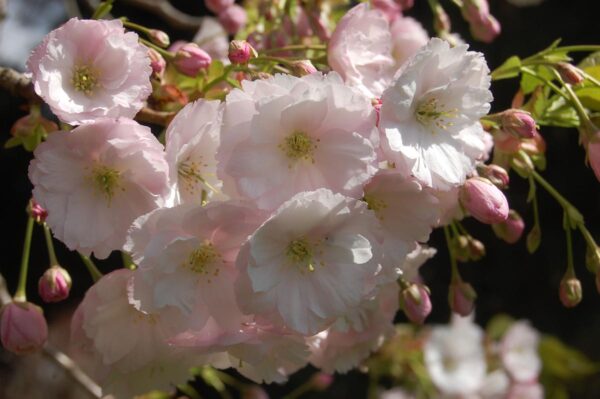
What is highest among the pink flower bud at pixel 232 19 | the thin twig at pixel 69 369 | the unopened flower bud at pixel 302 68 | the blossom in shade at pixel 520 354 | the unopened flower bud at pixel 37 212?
the unopened flower bud at pixel 302 68

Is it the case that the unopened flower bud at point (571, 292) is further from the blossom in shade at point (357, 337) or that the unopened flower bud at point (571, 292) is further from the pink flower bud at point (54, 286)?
the pink flower bud at point (54, 286)

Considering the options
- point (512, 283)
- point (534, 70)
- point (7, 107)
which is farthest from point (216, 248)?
point (512, 283)

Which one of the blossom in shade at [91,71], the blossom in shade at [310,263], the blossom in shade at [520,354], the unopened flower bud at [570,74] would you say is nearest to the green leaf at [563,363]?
the blossom in shade at [520,354]

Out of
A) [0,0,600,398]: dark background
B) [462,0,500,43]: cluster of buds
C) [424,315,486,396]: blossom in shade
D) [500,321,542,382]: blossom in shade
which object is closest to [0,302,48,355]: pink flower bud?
[462,0,500,43]: cluster of buds

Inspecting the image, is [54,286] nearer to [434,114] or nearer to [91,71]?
[91,71]

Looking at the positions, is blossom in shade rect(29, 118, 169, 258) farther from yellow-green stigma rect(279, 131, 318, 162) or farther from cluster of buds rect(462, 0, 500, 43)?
cluster of buds rect(462, 0, 500, 43)

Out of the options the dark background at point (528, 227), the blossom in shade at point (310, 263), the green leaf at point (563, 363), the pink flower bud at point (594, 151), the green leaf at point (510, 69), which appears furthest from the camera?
the dark background at point (528, 227)

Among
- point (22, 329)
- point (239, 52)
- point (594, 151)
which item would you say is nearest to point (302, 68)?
point (239, 52)
